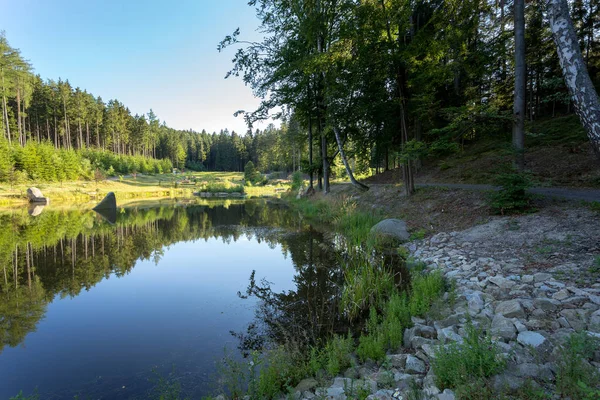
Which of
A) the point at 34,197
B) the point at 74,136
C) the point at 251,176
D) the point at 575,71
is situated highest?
the point at 74,136

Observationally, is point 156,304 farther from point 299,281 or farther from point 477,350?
point 477,350

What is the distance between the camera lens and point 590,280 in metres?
4.39

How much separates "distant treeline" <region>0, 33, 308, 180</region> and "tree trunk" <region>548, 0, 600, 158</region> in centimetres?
1665

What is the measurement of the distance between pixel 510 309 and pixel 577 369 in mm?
1575

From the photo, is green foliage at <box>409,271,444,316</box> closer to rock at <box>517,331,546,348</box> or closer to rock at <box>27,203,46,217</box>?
rock at <box>517,331,546,348</box>

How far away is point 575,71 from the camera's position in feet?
16.9

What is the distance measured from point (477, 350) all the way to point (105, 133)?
8075 centimetres

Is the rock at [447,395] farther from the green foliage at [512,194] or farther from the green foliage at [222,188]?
the green foliage at [222,188]

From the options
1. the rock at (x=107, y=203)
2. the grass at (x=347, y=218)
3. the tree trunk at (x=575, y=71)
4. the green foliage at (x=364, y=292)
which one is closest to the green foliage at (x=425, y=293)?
the green foliage at (x=364, y=292)

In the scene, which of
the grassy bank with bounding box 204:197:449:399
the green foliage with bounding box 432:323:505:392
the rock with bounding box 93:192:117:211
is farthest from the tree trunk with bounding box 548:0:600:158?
the rock with bounding box 93:192:117:211

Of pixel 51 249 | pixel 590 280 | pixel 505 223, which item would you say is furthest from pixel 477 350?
pixel 51 249

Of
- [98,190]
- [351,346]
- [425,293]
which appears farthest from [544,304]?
[98,190]

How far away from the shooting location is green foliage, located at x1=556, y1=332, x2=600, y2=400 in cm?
230

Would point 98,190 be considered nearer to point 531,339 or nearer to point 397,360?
point 397,360
